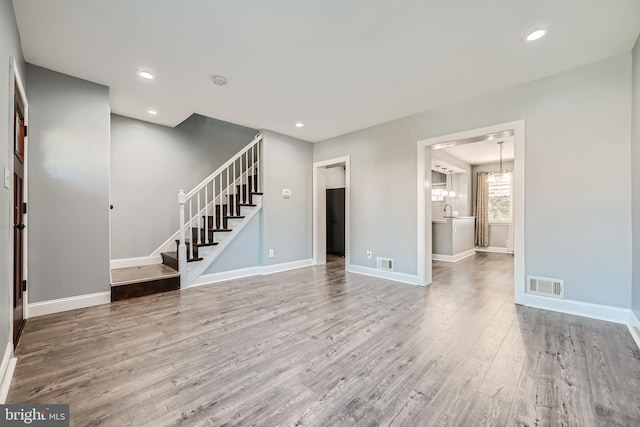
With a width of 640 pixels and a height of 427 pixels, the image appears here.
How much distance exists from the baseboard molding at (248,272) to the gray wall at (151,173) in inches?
56.2

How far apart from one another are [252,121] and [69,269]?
3152 millimetres

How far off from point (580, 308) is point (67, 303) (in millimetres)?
5672

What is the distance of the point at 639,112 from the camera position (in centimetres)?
227

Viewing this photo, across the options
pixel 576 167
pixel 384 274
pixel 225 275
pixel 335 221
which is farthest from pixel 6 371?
pixel 335 221

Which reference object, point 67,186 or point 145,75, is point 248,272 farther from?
point 145,75

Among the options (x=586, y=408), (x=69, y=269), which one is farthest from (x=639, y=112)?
(x=69, y=269)

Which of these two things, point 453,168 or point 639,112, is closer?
point 639,112

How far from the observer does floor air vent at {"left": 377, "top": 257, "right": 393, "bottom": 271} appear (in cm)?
440

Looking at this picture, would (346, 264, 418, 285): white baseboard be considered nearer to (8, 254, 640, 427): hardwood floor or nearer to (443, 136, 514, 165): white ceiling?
(8, 254, 640, 427): hardwood floor

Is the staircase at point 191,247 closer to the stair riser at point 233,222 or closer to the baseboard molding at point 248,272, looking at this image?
the stair riser at point 233,222

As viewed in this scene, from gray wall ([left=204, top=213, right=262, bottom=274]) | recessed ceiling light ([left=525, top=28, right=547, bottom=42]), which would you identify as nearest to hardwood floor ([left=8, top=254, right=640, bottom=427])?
gray wall ([left=204, top=213, right=262, bottom=274])

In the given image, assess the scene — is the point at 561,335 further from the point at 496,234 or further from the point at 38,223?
the point at 496,234

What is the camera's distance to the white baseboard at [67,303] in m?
2.78

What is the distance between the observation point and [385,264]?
14.7 feet
